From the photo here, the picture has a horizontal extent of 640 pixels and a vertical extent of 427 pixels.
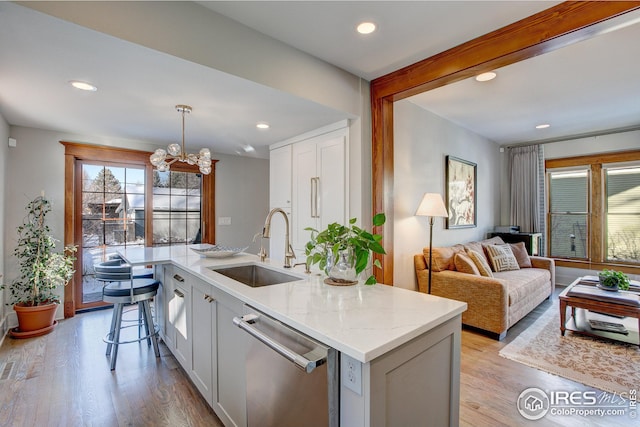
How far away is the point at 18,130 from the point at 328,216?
12.0 feet

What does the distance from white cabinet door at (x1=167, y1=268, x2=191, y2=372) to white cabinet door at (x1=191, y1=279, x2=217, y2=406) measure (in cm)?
9

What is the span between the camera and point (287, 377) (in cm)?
118

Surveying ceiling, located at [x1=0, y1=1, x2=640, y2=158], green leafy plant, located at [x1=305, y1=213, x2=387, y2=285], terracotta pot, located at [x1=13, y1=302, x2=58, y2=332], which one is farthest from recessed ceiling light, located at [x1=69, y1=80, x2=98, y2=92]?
terracotta pot, located at [x1=13, y1=302, x2=58, y2=332]

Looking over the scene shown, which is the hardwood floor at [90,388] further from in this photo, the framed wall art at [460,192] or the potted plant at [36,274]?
the framed wall art at [460,192]

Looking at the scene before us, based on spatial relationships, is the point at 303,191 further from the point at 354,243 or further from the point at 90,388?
the point at 90,388

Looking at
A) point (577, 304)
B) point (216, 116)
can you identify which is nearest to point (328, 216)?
point (216, 116)

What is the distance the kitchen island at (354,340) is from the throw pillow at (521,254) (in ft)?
12.8

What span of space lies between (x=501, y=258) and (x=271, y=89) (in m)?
3.83

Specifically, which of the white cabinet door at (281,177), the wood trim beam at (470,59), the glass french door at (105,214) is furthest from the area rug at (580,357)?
the glass french door at (105,214)

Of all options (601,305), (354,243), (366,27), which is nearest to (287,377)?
(354,243)

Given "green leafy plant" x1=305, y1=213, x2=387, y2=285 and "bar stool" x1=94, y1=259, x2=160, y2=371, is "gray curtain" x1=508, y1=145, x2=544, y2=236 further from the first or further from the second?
"bar stool" x1=94, y1=259, x2=160, y2=371

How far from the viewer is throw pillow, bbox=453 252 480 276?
3420 mm

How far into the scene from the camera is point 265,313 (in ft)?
4.37

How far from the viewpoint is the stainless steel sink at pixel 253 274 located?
221 centimetres
